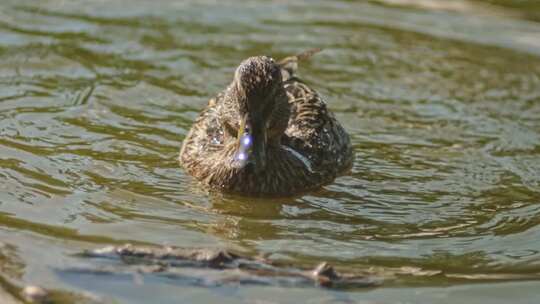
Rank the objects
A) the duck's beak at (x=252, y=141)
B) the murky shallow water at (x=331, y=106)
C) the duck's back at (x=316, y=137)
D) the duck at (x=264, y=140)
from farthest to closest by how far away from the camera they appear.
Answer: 1. the duck's back at (x=316, y=137)
2. the duck at (x=264, y=140)
3. the duck's beak at (x=252, y=141)
4. the murky shallow water at (x=331, y=106)

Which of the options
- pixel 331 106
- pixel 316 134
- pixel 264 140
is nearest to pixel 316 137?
pixel 316 134

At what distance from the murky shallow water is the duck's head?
38 centimetres

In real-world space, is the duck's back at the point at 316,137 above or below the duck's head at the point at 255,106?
below

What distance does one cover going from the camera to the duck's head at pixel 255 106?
7891mm

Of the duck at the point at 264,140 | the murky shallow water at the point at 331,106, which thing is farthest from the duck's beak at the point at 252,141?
the murky shallow water at the point at 331,106

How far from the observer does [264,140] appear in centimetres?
794

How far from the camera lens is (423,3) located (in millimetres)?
14523

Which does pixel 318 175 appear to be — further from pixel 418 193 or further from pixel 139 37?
pixel 139 37

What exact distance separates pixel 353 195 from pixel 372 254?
169cm

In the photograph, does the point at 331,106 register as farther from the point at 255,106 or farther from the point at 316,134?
the point at 255,106

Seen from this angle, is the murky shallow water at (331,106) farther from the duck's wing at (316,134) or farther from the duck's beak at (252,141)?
the duck's beak at (252,141)

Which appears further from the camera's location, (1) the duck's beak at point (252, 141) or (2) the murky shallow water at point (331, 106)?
(1) the duck's beak at point (252, 141)

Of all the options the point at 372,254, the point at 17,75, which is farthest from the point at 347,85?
the point at 372,254

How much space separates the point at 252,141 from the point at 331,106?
3176 mm
